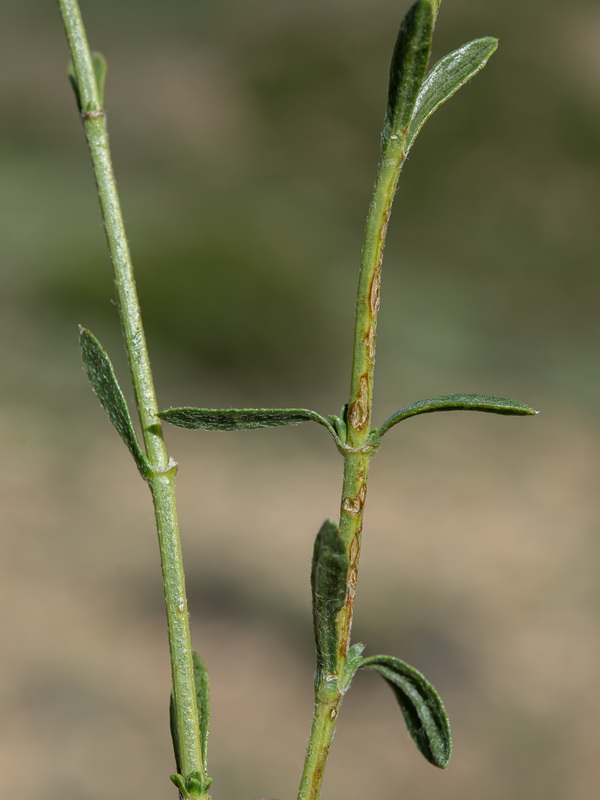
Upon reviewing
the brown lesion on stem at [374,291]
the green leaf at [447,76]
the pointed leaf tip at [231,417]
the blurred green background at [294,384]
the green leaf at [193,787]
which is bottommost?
the green leaf at [193,787]

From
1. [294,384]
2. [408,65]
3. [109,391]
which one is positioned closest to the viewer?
[408,65]

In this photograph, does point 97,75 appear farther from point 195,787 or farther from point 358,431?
point 195,787

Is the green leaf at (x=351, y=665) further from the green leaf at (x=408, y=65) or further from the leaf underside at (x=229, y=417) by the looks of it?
the green leaf at (x=408, y=65)

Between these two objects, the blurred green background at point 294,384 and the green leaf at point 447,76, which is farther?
the blurred green background at point 294,384

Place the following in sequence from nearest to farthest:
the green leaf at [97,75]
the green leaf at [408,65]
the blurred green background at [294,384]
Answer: the green leaf at [408,65], the green leaf at [97,75], the blurred green background at [294,384]

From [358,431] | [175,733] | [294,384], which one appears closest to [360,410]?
[358,431]

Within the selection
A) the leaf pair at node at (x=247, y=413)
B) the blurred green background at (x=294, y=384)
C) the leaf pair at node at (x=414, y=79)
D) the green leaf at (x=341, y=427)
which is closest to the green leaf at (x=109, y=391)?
the leaf pair at node at (x=247, y=413)
